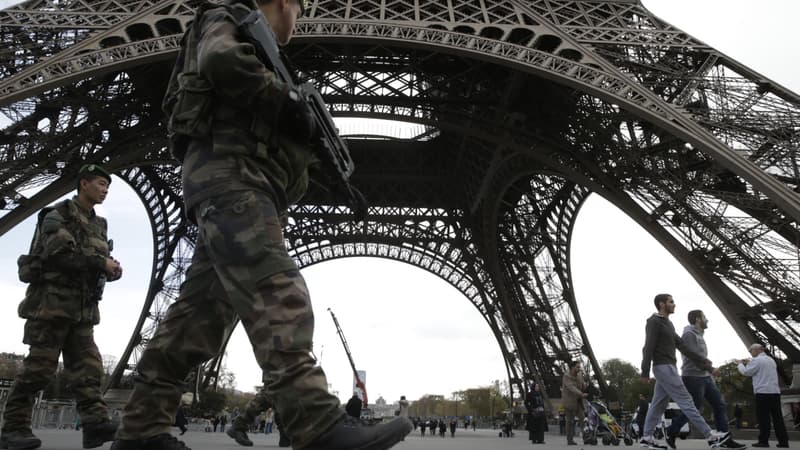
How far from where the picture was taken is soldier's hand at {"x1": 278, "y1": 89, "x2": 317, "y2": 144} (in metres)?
2.47

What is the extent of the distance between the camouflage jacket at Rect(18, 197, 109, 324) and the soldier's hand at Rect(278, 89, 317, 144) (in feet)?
9.55

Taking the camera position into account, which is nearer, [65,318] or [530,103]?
[65,318]

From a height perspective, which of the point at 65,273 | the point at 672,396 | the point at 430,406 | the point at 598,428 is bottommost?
the point at 430,406

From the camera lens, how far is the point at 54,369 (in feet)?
15.9

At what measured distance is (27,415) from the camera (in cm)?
486

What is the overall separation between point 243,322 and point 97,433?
3.26m

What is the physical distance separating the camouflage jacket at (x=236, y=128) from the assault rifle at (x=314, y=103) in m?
0.07

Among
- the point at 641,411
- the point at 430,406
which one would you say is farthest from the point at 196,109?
the point at 430,406

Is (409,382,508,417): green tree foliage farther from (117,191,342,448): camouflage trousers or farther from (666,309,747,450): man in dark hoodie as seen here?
(117,191,342,448): camouflage trousers

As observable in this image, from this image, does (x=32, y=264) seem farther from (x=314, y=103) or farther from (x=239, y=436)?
(x=239, y=436)

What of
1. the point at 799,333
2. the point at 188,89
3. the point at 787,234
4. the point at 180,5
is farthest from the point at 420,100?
the point at 188,89

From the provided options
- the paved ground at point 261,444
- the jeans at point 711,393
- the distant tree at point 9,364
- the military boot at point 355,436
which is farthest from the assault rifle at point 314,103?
the distant tree at point 9,364

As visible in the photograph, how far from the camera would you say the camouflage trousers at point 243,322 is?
2.10 m

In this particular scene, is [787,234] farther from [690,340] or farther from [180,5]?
[180,5]
